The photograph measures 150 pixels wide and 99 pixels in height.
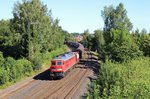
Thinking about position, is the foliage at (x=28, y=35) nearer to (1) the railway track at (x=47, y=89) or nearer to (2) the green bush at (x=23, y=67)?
(2) the green bush at (x=23, y=67)

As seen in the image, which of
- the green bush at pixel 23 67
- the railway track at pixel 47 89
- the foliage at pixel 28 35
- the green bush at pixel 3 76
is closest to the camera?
the railway track at pixel 47 89

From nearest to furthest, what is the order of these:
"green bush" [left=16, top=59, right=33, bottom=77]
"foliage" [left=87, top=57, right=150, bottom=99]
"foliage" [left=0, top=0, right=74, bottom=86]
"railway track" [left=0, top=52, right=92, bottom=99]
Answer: "foliage" [left=87, top=57, right=150, bottom=99] < "railway track" [left=0, top=52, right=92, bottom=99] < "green bush" [left=16, top=59, right=33, bottom=77] < "foliage" [left=0, top=0, right=74, bottom=86]

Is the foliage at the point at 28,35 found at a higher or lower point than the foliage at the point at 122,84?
higher

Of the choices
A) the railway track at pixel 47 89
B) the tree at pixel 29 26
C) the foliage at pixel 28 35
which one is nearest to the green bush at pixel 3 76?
the railway track at pixel 47 89

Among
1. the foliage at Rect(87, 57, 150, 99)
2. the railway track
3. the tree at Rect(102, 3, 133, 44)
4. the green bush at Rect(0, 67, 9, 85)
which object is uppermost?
the tree at Rect(102, 3, 133, 44)

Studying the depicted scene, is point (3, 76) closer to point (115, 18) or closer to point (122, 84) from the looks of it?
point (122, 84)

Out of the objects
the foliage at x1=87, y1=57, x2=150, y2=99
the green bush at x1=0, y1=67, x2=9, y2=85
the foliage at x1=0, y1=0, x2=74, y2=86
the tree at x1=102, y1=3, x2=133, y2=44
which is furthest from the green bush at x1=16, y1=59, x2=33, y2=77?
the tree at x1=102, y1=3, x2=133, y2=44

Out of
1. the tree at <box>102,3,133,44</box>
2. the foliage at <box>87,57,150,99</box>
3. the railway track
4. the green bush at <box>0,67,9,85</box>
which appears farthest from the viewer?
the tree at <box>102,3,133,44</box>

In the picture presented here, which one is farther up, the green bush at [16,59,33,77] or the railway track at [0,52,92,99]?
the green bush at [16,59,33,77]

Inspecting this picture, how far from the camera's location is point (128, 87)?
2527 centimetres

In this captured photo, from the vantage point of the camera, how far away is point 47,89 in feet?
151

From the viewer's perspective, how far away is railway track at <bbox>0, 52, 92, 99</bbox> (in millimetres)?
41156

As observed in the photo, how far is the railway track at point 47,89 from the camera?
41.2 metres

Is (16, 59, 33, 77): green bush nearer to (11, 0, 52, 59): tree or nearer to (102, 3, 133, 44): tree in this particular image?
(11, 0, 52, 59): tree
